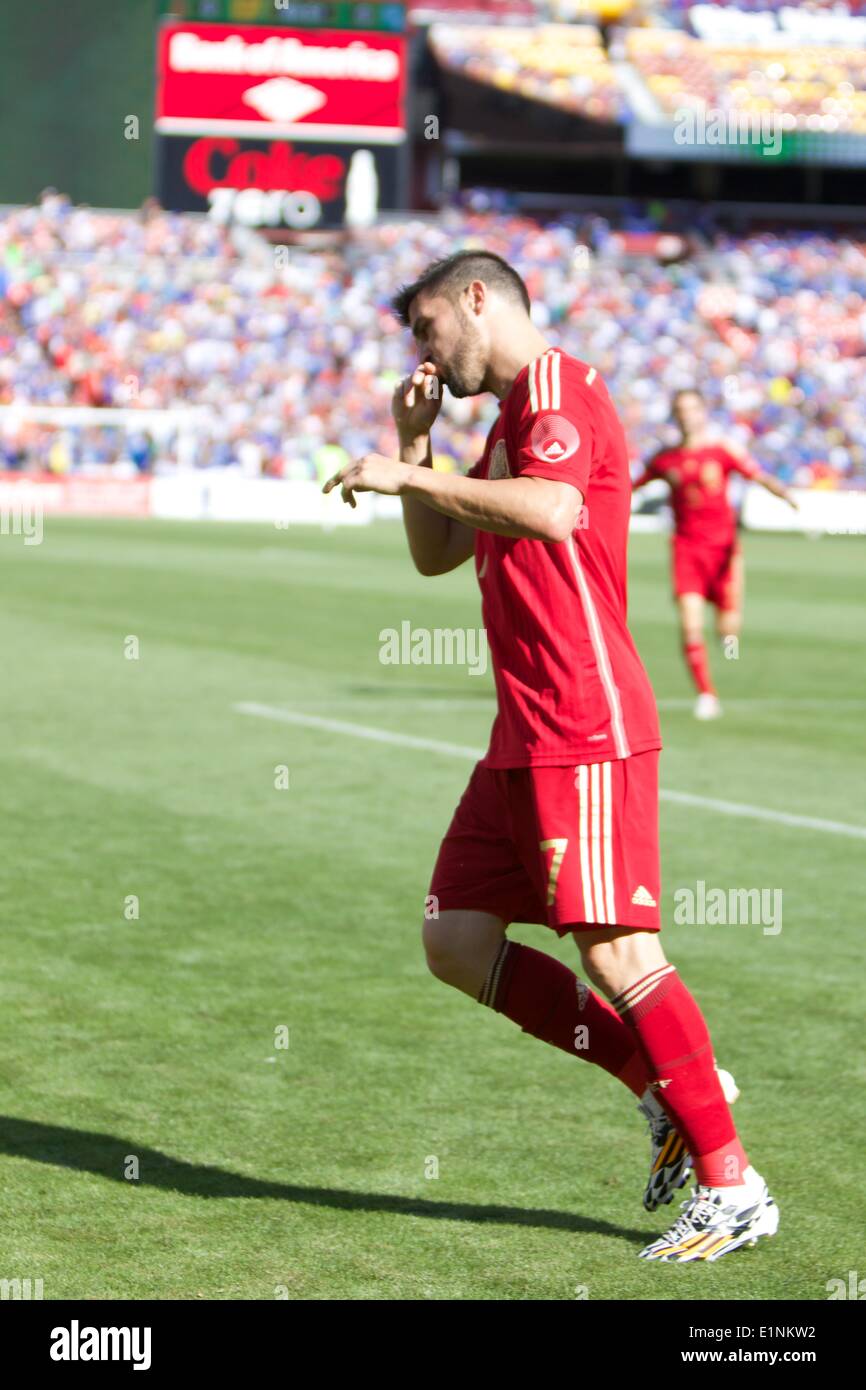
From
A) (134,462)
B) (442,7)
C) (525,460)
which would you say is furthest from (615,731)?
(442,7)

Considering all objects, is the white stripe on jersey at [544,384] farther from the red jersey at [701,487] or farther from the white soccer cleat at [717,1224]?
the red jersey at [701,487]

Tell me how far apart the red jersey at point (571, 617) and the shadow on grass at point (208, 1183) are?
1041 mm

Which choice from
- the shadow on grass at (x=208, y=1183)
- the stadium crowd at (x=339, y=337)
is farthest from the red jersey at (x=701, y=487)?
the stadium crowd at (x=339, y=337)

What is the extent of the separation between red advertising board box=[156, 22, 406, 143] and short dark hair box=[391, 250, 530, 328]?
44.8 meters

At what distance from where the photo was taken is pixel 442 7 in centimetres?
5531

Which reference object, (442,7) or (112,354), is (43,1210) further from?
(442,7)

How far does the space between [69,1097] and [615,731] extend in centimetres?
199

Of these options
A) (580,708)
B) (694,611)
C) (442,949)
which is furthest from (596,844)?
(694,611)

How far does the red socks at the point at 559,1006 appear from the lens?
4.41 meters

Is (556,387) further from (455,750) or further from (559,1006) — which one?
(455,750)

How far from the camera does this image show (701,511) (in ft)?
46.6

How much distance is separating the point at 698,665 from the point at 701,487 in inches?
58.7
